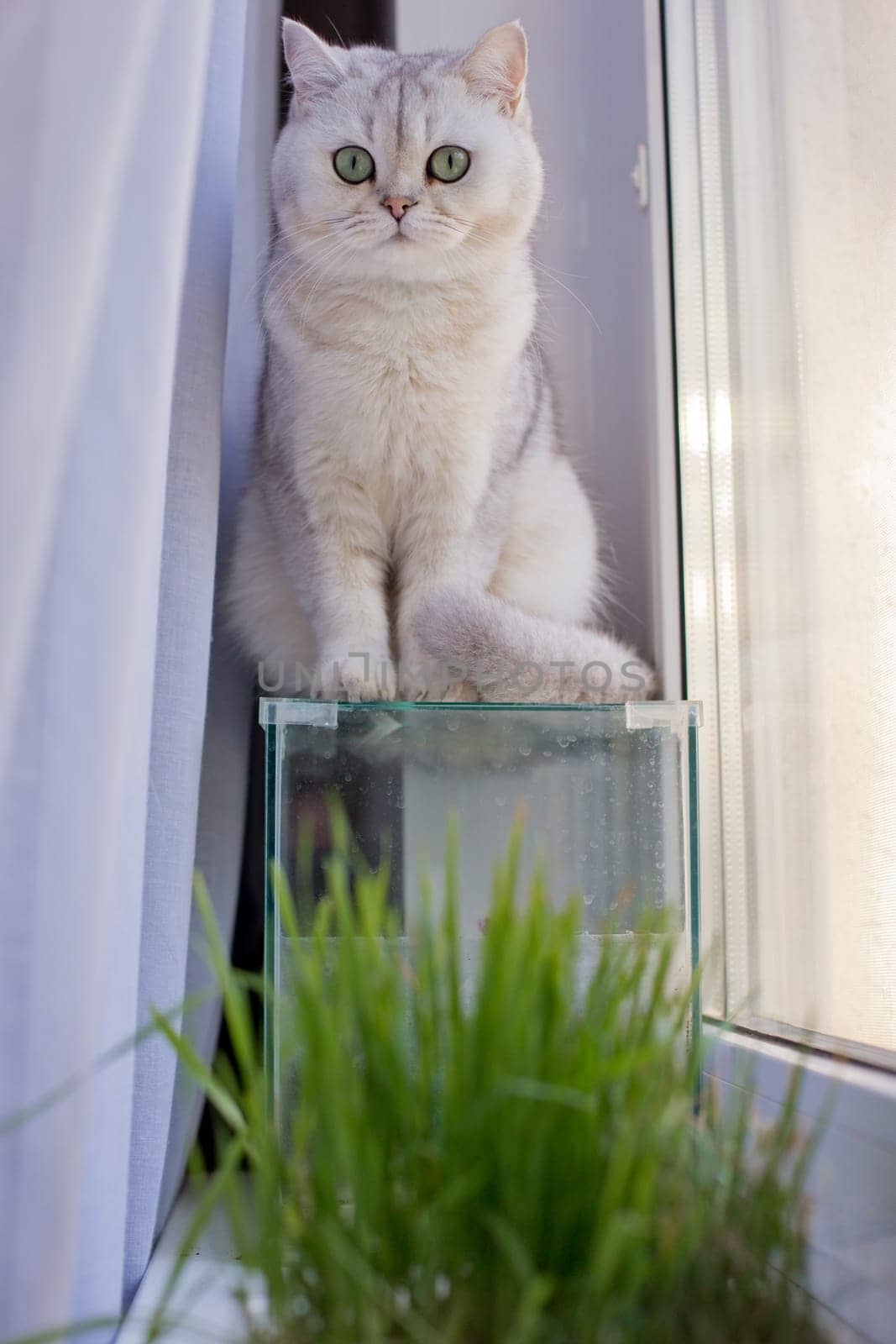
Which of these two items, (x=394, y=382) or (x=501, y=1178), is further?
(x=394, y=382)

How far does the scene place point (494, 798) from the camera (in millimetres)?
840

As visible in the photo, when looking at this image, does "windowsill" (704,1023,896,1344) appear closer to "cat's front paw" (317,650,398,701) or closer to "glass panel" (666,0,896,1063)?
"glass panel" (666,0,896,1063)

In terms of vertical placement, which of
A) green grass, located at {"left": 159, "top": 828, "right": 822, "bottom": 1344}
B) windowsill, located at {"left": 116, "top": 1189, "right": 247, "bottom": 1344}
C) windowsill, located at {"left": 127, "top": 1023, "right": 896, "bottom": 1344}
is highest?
green grass, located at {"left": 159, "top": 828, "right": 822, "bottom": 1344}

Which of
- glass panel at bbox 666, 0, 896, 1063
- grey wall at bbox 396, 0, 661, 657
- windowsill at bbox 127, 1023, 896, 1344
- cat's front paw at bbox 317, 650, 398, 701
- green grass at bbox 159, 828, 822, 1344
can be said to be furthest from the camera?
grey wall at bbox 396, 0, 661, 657

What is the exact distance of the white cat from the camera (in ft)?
3.12

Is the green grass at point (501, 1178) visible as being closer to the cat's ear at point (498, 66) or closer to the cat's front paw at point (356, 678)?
the cat's front paw at point (356, 678)

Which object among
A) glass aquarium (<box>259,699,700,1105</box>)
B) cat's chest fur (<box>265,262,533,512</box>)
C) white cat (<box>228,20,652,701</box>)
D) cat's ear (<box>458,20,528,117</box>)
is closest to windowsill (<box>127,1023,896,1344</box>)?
glass aquarium (<box>259,699,700,1105</box>)

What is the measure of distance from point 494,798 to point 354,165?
594 mm

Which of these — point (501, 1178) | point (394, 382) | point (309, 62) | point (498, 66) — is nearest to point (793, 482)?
point (394, 382)

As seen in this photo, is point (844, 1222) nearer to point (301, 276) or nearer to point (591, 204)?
point (301, 276)

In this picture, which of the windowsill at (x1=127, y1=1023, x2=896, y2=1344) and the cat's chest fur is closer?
the windowsill at (x1=127, y1=1023, x2=896, y2=1344)

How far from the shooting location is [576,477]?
1187 mm

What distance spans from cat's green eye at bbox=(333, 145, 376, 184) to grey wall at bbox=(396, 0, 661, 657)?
0.29 meters

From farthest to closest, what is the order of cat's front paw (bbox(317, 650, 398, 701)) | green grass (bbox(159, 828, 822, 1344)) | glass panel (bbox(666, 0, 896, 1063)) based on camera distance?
cat's front paw (bbox(317, 650, 398, 701)) → glass panel (bbox(666, 0, 896, 1063)) → green grass (bbox(159, 828, 822, 1344))
